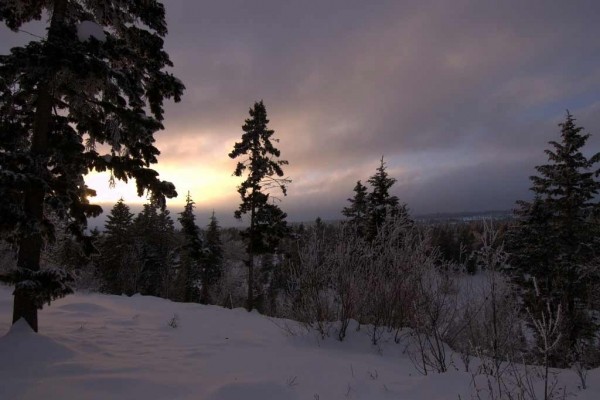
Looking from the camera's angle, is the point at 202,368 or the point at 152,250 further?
the point at 152,250

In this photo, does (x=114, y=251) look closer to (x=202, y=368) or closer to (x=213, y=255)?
(x=213, y=255)

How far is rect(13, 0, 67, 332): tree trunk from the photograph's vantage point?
19.8ft

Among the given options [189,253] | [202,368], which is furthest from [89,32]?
[189,253]

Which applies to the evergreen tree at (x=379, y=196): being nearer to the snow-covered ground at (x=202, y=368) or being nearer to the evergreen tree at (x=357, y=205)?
the evergreen tree at (x=357, y=205)

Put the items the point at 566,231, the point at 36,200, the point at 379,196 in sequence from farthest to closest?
the point at 379,196 < the point at 566,231 < the point at 36,200

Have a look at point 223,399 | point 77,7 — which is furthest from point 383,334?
point 77,7

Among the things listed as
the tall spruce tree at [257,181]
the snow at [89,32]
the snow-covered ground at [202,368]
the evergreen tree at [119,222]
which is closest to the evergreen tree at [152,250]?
the evergreen tree at [119,222]

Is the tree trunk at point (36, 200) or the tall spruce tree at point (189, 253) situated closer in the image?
the tree trunk at point (36, 200)

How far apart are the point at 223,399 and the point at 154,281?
3361 centimetres

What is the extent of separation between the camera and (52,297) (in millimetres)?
6250

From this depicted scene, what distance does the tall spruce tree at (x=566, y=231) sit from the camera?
17438 millimetres

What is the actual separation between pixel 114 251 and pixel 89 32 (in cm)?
3032

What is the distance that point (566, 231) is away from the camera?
712 inches

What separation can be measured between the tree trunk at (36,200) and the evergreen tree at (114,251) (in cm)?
2651
